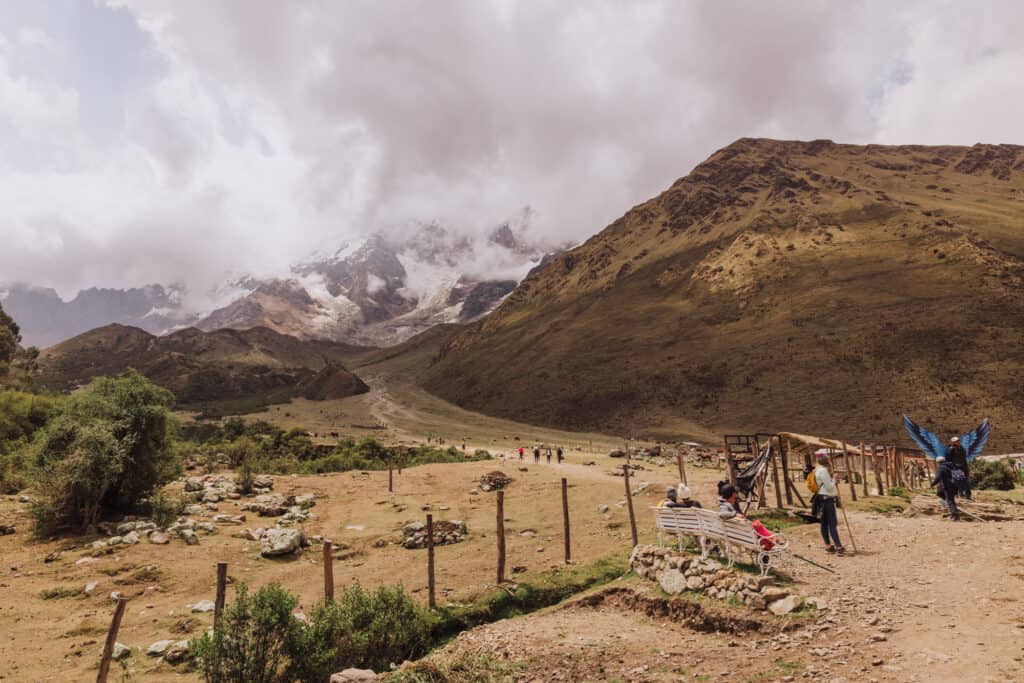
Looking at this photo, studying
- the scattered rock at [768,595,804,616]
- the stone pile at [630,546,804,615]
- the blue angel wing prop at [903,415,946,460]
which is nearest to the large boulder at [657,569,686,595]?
the stone pile at [630,546,804,615]

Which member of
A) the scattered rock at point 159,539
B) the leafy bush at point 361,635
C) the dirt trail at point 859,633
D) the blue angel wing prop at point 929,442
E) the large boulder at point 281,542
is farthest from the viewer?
the scattered rock at point 159,539

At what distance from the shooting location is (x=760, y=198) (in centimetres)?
13675

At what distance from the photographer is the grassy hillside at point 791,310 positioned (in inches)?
2758

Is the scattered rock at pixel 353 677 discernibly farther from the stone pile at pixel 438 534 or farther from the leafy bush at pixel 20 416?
the leafy bush at pixel 20 416

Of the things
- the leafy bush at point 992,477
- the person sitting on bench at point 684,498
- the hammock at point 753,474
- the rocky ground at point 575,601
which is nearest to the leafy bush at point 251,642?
the rocky ground at point 575,601

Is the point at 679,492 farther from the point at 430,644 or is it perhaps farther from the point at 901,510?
A: the point at 901,510

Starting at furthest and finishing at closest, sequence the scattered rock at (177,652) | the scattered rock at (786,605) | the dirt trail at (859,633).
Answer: the scattered rock at (177,652)
the scattered rock at (786,605)
the dirt trail at (859,633)

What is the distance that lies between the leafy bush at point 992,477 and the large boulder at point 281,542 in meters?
35.1

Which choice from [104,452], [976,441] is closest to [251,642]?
[104,452]

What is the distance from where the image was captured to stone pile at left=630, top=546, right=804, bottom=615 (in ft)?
35.4

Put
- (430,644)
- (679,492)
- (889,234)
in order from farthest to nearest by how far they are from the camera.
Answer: (889,234) → (679,492) → (430,644)

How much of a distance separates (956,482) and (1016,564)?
7.27 m

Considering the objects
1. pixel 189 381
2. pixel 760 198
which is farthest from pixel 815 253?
pixel 189 381

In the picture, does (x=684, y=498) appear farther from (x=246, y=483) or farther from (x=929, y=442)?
(x=246, y=483)
